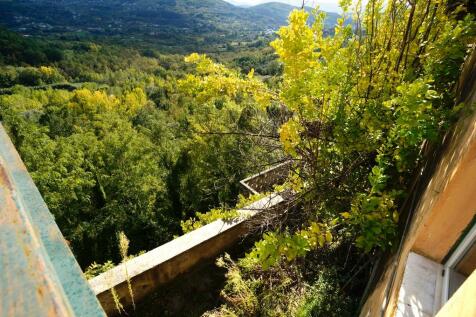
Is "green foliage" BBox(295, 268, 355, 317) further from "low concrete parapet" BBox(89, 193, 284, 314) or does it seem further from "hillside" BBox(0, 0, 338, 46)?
"hillside" BBox(0, 0, 338, 46)

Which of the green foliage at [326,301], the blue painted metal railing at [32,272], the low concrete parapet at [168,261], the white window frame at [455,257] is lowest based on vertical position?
the low concrete parapet at [168,261]

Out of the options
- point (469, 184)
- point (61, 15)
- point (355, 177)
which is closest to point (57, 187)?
point (355, 177)

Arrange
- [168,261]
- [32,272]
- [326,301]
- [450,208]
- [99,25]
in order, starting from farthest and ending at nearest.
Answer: [99,25], [168,261], [326,301], [450,208], [32,272]

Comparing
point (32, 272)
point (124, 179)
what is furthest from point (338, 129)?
point (124, 179)

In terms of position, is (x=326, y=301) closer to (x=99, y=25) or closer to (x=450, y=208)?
(x=450, y=208)

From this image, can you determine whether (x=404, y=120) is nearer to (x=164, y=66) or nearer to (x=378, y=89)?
(x=378, y=89)

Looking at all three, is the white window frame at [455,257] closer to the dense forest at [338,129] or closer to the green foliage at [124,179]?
the dense forest at [338,129]

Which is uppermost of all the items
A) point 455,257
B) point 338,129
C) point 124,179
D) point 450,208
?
point 450,208

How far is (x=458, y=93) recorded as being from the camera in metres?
2.22

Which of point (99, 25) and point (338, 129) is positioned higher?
point (338, 129)

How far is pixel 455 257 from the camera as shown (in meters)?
1.46

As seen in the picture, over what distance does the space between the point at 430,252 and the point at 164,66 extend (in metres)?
100

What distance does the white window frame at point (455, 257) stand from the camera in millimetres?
1362

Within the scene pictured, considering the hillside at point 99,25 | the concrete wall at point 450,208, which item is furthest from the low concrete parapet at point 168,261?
the hillside at point 99,25
